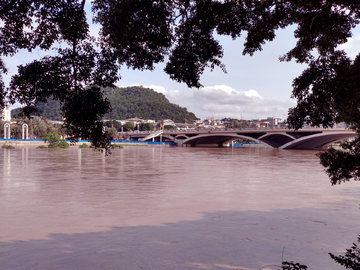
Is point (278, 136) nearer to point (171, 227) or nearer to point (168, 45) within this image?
point (171, 227)

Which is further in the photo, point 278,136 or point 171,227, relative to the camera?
point 278,136

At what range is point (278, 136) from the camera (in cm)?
8506

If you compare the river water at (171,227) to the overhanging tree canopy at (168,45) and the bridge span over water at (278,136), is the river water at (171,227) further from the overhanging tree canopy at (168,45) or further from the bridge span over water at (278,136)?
the bridge span over water at (278,136)

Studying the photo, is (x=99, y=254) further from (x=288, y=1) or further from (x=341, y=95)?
(x=288, y=1)

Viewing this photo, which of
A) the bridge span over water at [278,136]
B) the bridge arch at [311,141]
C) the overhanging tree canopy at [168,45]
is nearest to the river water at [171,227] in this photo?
the overhanging tree canopy at [168,45]

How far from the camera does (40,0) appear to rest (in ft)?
22.1

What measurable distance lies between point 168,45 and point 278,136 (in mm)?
81238

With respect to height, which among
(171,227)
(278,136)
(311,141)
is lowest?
(171,227)

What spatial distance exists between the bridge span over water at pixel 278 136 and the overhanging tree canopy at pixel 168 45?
56746 mm

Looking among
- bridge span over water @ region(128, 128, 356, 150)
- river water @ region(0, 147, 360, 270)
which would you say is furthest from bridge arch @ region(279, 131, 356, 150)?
river water @ region(0, 147, 360, 270)

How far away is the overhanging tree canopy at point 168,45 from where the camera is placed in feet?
20.7

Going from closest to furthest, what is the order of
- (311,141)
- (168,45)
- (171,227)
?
(168,45)
(171,227)
(311,141)

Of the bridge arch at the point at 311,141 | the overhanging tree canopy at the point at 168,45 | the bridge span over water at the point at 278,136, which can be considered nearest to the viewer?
the overhanging tree canopy at the point at 168,45

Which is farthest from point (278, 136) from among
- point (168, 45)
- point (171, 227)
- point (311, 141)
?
point (168, 45)
